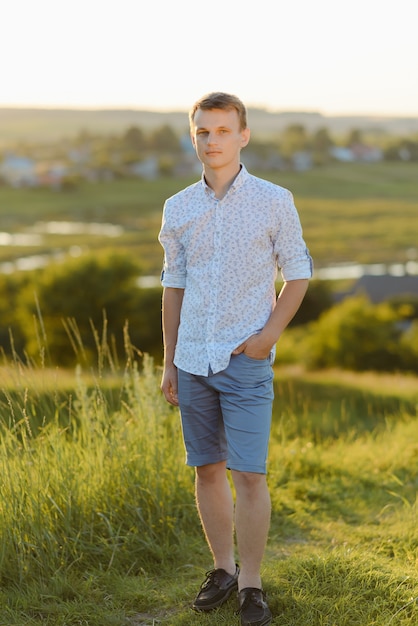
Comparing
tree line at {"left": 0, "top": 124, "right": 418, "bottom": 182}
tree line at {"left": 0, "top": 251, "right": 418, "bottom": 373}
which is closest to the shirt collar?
tree line at {"left": 0, "top": 251, "right": 418, "bottom": 373}

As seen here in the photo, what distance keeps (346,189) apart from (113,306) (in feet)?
323

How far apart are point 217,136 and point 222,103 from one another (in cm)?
10

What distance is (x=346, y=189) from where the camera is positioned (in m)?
132

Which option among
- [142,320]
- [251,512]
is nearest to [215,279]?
[251,512]

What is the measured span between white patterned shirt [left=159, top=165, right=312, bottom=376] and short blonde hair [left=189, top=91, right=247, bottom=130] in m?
0.18

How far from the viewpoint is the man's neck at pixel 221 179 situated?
104 inches

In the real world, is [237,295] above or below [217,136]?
below

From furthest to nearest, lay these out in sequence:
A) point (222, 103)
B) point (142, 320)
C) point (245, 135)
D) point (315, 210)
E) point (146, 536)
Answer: point (315, 210), point (142, 320), point (146, 536), point (245, 135), point (222, 103)

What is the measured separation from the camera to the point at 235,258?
2.60 m

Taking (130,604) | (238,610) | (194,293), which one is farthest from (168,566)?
(194,293)

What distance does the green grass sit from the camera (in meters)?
2.91

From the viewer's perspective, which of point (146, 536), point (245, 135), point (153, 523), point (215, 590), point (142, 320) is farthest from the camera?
point (142, 320)

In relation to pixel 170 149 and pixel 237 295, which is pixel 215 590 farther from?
pixel 170 149

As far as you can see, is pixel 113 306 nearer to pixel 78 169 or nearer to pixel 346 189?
pixel 78 169
